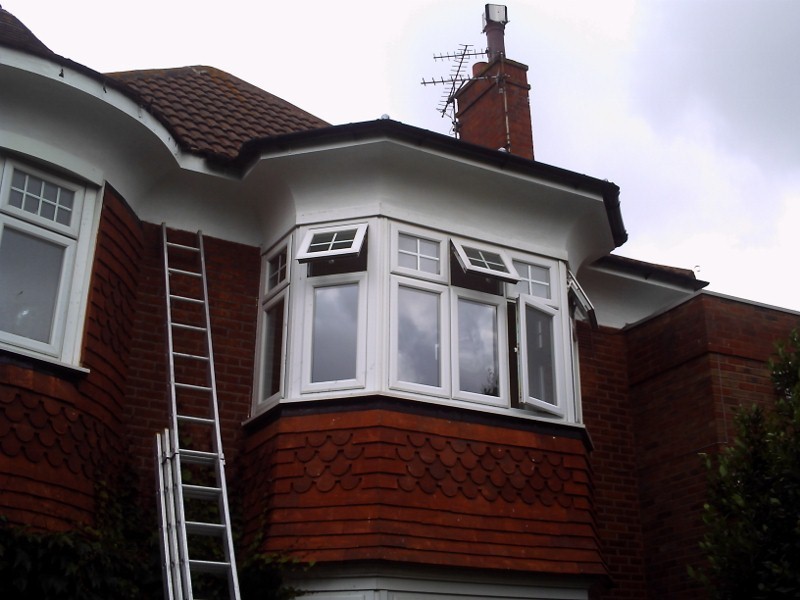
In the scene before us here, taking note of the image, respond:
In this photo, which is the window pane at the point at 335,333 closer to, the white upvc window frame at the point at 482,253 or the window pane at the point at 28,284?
the white upvc window frame at the point at 482,253

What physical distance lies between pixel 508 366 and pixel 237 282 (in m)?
2.87

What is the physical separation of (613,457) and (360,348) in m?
3.71

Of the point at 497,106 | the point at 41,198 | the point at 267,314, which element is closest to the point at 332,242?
the point at 267,314

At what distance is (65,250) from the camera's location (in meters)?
8.38

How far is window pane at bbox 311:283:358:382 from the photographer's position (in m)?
8.80

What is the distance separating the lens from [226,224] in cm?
1005

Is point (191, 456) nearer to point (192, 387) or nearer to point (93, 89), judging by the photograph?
point (192, 387)

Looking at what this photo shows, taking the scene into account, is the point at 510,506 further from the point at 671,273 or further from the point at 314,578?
the point at 671,273

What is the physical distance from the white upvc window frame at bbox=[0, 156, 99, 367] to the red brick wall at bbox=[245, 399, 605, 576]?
1939 millimetres

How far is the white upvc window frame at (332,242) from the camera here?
28.8 feet

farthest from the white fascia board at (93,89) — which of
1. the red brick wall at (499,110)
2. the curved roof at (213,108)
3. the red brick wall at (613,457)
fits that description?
the red brick wall at (613,457)

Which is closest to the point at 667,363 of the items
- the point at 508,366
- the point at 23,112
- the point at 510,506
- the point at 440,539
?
the point at 508,366

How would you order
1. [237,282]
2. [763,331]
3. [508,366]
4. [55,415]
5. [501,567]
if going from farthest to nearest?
1. [763,331]
2. [237,282]
3. [508,366]
4. [501,567]
5. [55,415]

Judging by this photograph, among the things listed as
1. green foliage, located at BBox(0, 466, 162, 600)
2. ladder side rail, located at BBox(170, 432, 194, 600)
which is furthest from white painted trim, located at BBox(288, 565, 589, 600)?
green foliage, located at BBox(0, 466, 162, 600)
